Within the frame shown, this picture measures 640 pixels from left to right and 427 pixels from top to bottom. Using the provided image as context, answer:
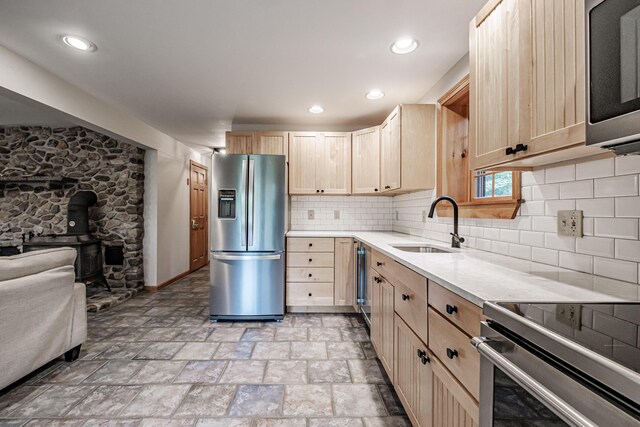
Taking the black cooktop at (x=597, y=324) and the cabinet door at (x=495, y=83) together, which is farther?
the cabinet door at (x=495, y=83)

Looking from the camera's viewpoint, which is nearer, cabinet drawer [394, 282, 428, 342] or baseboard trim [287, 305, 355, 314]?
cabinet drawer [394, 282, 428, 342]

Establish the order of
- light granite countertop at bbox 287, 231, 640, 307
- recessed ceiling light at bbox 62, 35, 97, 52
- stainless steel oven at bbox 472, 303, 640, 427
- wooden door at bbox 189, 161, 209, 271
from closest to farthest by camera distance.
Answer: stainless steel oven at bbox 472, 303, 640, 427, light granite countertop at bbox 287, 231, 640, 307, recessed ceiling light at bbox 62, 35, 97, 52, wooden door at bbox 189, 161, 209, 271

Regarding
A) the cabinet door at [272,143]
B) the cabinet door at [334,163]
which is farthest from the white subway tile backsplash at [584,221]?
the cabinet door at [272,143]

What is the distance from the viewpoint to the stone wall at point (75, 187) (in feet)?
13.3

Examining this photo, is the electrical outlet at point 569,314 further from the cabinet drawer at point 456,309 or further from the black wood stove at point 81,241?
the black wood stove at point 81,241

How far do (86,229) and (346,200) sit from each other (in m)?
3.60

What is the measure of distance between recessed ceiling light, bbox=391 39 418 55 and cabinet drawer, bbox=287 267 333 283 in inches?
87.2

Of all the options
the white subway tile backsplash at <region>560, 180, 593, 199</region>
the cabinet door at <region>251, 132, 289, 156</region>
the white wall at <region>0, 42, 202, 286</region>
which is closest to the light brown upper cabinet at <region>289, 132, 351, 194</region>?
the cabinet door at <region>251, 132, 289, 156</region>

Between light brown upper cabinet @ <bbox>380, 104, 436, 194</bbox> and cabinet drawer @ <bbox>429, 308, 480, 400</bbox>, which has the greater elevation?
light brown upper cabinet @ <bbox>380, 104, 436, 194</bbox>

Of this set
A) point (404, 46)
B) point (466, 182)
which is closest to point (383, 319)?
point (466, 182)

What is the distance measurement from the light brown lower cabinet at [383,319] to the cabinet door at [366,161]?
1.29 metres

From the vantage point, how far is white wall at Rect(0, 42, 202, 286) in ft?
7.52

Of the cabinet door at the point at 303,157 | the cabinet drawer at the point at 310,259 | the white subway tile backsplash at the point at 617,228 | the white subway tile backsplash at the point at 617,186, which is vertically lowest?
the cabinet drawer at the point at 310,259

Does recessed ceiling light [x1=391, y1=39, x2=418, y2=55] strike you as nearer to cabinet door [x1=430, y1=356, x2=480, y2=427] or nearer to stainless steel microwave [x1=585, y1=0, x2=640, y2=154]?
stainless steel microwave [x1=585, y1=0, x2=640, y2=154]
